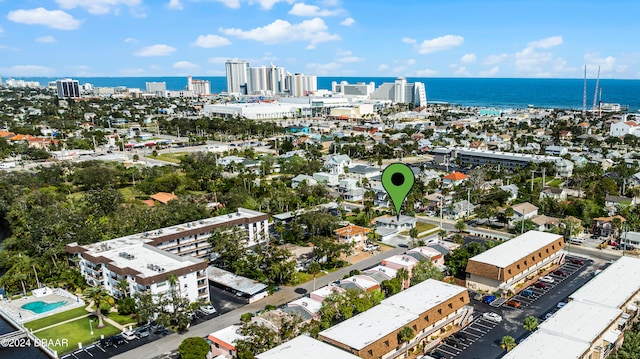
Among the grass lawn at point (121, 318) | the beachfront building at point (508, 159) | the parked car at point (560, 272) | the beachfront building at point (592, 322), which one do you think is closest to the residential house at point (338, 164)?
the beachfront building at point (508, 159)

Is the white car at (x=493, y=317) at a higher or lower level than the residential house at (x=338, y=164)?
lower

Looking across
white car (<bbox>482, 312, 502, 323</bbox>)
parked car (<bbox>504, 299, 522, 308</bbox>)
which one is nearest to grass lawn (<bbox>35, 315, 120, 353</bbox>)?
white car (<bbox>482, 312, 502, 323</bbox>)

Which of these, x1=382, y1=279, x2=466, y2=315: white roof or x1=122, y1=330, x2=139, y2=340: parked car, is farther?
x1=122, y1=330, x2=139, y2=340: parked car

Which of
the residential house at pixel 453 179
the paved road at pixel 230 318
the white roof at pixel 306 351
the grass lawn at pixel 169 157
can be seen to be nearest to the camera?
the white roof at pixel 306 351

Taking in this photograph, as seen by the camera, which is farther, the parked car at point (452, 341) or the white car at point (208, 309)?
the white car at point (208, 309)

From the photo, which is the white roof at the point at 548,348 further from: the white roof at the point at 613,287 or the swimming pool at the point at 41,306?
the swimming pool at the point at 41,306

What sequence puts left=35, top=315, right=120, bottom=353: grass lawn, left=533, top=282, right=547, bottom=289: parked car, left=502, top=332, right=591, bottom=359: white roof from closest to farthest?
left=502, top=332, right=591, bottom=359: white roof < left=35, top=315, right=120, bottom=353: grass lawn < left=533, top=282, right=547, bottom=289: parked car

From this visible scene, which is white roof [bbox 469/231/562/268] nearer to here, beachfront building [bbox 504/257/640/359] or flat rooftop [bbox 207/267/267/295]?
beachfront building [bbox 504/257/640/359]

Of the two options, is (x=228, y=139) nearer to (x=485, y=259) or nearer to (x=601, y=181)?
(x=601, y=181)
